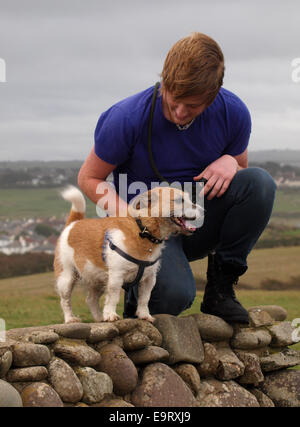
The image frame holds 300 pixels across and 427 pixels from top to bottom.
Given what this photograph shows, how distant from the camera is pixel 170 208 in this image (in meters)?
4.23

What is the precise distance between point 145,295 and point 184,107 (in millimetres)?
1474

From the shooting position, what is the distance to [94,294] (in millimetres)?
4840

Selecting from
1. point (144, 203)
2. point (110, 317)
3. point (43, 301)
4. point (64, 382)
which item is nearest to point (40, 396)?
point (64, 382)

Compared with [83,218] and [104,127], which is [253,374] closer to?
[83,218]

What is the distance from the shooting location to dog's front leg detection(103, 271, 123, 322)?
432cm

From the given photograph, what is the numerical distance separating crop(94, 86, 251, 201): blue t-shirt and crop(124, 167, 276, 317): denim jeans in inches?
12.9

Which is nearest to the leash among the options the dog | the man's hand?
the dog

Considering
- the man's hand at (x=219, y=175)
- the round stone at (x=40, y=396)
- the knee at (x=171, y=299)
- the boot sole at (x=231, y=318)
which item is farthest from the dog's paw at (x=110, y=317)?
the man's hand at (x=219, y=175)

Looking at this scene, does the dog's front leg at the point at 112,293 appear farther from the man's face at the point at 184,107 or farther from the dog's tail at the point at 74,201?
the man's face at the point at 184,107

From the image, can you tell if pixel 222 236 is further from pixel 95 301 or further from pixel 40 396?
pixel 40 396

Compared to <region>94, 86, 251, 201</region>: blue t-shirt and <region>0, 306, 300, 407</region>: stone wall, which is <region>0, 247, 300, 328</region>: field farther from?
<region>94, 86, 251, 201</region>: blue t-shirt

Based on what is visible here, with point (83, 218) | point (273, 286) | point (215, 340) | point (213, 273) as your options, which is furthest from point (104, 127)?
point (273, 286)

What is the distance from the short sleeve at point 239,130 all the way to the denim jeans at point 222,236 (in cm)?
23

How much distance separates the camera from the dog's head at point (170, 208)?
4238 mm
